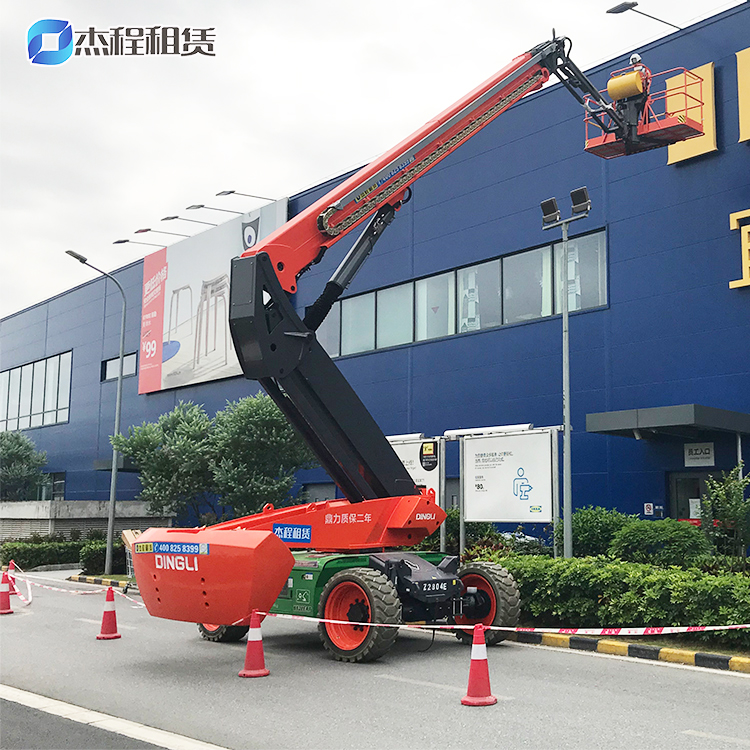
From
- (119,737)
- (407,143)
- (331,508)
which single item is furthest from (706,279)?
(119,737)

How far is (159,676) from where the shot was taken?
10.3 m

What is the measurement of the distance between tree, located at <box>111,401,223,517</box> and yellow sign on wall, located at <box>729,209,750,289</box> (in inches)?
570

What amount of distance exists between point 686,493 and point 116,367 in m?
29.8

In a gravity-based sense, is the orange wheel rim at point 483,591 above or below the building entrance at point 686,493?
below

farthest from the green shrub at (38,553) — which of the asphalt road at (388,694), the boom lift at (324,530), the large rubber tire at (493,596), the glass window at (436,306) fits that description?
the large rubber tire at (493,596)

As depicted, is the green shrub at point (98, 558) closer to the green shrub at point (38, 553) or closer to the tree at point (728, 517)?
the green shrub at point (38, 553)

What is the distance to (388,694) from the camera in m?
9.03

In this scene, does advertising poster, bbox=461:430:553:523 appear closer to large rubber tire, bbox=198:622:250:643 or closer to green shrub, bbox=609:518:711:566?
green shrub, bbox=609:518:711:566

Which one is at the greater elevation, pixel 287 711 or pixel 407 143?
pixel 407 143

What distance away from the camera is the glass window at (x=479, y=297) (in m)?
24.5

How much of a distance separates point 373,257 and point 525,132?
653 centimetres

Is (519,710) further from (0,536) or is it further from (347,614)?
(0,536)

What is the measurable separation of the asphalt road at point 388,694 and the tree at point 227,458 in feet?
38.2

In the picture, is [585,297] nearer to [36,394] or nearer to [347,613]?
[347,613]
